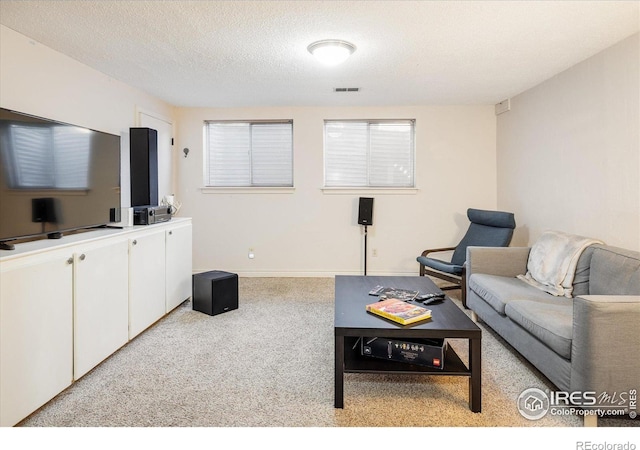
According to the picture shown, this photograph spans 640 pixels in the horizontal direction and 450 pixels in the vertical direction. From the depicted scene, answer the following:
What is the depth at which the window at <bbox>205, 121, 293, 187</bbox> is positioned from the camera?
4793 millimetres

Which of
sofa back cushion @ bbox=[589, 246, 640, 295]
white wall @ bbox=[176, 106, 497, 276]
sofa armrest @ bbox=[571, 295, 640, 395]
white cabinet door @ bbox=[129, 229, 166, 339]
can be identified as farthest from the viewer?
white wall @ bbox=[176, 106, 497, 276]

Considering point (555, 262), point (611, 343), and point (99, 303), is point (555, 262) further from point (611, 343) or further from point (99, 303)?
point (99, 303)

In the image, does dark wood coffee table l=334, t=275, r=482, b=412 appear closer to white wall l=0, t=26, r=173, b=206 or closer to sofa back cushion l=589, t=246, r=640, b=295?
sofa back cushion l=589, t=246, r=640, b=295

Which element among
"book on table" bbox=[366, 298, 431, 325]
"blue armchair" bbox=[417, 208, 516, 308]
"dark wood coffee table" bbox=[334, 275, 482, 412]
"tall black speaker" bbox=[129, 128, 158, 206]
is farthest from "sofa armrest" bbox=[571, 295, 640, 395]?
"tall black speaker" bbox=[129, 128, 158, 206]

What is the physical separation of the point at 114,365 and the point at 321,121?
3.49m

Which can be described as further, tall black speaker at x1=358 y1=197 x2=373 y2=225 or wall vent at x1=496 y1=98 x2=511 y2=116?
tall black speaker at x1=358 y1=197 x2=373 y2=225

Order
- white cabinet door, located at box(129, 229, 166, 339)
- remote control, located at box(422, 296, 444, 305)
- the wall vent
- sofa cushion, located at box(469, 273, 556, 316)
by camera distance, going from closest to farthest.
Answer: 1. remote control, located at box(422, 296, 444, 305)
2. sofa cushion, located at box(469, 273, 556, 316)
3. white cabinet door, located at box(129, 229, 166, 339)
4. the wall vent

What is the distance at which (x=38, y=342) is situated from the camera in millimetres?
1871

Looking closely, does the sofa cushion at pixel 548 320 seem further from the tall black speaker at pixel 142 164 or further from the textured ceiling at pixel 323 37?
the tall black speaker at pixel 142 164

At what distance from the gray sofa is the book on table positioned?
665mm

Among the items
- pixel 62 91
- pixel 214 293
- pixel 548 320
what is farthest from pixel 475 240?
pixel 62 91

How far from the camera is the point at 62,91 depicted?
2.85m

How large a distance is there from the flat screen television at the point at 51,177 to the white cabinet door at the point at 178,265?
0.64m
